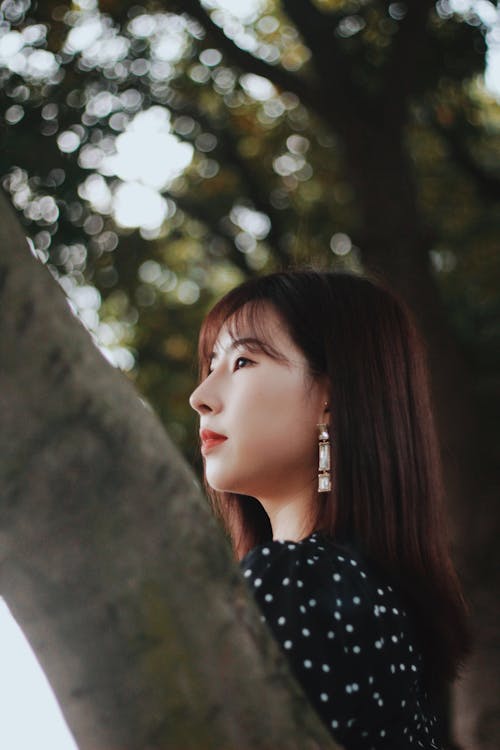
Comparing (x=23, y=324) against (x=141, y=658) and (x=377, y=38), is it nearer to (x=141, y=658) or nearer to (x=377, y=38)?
(x=141, y=658)

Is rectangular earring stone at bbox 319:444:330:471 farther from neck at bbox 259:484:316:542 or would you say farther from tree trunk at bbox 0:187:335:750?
tree trunk at bbox 0:187:335:750

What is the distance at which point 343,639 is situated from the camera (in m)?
1.66

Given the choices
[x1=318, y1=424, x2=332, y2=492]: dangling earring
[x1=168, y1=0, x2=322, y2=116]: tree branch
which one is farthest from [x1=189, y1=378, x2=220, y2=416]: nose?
[x1=168, y1=0, x2=322, y2=116]: tree branch

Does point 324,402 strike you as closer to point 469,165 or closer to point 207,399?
point 207,399

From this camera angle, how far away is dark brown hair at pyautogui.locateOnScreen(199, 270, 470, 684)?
1.97 meters

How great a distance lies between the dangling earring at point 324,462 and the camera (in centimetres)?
201

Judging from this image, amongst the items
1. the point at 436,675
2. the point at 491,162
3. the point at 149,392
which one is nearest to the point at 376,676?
the point at 436,675

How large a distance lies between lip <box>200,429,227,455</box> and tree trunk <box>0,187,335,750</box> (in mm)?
904

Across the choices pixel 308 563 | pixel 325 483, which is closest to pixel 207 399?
pixel 325 483

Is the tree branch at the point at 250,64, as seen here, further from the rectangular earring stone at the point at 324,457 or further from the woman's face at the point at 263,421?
the rectangular earring stone at the point at 324,457

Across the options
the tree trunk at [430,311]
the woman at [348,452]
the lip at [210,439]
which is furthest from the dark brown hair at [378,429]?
the tree trunk at [430,311]

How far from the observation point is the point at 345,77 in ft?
20.4

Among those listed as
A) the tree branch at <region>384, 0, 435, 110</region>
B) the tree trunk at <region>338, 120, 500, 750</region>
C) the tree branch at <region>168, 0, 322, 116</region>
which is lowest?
the tree trunk at <region>338, 120, 500, 750</region>

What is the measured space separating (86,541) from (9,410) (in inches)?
6.4
